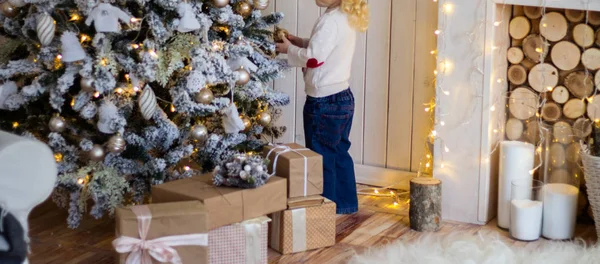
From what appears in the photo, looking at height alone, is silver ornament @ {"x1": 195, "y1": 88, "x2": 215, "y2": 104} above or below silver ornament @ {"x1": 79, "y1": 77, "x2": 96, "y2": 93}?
below

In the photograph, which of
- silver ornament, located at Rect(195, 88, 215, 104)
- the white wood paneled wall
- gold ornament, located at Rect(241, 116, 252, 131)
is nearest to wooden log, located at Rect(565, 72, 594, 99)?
the white wood paneled wall

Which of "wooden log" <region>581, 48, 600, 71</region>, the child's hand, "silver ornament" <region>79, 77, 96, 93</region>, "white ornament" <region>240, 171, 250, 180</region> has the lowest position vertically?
"white ornament" <region>240, 171, 250, 180</region>

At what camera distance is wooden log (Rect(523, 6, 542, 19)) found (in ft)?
11.0

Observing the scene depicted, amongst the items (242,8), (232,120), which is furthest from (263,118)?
(242,8)

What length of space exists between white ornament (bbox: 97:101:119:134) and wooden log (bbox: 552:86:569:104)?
1785 mm

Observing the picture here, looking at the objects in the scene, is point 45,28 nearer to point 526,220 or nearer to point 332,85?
point 332,85

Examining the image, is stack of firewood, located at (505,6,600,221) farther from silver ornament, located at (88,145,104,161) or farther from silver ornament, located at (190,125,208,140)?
Result: silver ornament, located at (88,145,104,161)

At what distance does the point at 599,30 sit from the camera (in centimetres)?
325

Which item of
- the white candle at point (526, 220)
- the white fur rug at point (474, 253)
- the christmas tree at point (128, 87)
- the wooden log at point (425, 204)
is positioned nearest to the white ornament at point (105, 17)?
the christmas tree at point (128, 87)

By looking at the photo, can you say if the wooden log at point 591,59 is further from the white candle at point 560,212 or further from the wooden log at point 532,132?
the white candle at point 560,212

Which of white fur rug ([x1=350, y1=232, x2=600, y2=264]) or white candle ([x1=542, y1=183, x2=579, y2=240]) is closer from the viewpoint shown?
white fur rug ([x1=350, y1=232, x2=600, y2=264])

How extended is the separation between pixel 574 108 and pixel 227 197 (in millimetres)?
1521

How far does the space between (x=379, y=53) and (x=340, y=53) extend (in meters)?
0.54

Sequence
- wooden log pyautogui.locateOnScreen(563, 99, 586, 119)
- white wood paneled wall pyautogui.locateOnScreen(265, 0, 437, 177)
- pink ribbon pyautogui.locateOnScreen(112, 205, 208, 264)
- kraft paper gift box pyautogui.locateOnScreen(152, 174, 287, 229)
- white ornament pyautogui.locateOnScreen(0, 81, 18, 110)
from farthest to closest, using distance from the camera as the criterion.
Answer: white wood paneled wall pyautogui.locateOnScreen(265, 0, 437, 177) → wooden log pyautogui.locateOnScreen(563, 99, 586, 119) → white ornament pyautogui.locateOnScreen(0, 81, 18, 110) → kraft paper gift box pyautogui.locateOnScreen(152, 174, 287, 229) → pink ribbon pyautogui.locateOnScreen(112, 205, 208, 264)
